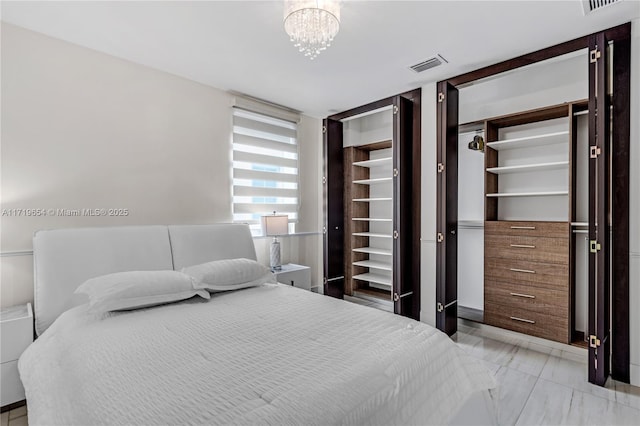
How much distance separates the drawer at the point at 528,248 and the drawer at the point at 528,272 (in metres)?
0.05

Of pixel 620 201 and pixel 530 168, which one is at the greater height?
pixel 530 168

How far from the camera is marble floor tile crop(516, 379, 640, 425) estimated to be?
179 centimetres

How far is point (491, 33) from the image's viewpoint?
2299 millimetres

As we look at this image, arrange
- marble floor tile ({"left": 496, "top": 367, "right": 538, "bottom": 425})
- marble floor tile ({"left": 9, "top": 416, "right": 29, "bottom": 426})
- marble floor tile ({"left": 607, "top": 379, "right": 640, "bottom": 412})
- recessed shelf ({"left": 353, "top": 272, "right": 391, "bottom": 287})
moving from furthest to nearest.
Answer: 1. recessed shelf ({"left": 353, "top": 272, "right": 391, "bottom": 287})
2. marble floor tile ({"left": 607, "top": 379, "right": 640, "bottom": 412})
3. marble floor tile ({"left": 496, "top": 367, "right": 538, "bottom": 425})
4. marble floor tile ({"left": 9, "top": 416, "right": 29, "bottom": 426})

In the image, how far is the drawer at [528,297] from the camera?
2.66 m

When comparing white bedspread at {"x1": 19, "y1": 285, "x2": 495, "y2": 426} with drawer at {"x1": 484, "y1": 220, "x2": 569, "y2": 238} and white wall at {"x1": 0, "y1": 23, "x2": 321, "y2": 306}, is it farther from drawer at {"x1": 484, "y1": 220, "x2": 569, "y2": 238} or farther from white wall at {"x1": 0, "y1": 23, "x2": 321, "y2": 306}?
drawer at {"x1": 484, "y1": 220, "x2": 569, "y2": 238}

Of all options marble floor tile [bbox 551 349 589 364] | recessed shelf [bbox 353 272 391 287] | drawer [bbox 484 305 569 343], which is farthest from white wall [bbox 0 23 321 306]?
marble floor tile [bbox 551 349 589 364]

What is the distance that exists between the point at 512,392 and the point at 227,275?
211cm

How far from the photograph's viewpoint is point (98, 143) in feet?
8.27

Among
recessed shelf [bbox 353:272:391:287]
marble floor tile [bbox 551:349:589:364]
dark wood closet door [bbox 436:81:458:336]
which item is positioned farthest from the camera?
recessed shelf [bbox 353:272:391:287]

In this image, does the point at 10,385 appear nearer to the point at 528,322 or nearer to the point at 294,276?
the point at 294,276

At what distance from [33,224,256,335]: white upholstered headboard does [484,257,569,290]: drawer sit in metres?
2.53

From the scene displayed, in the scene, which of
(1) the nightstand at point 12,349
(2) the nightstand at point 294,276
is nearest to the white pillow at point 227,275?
(2) the nightstand at point 294,276

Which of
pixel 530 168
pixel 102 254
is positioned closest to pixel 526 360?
pixel 530 168
